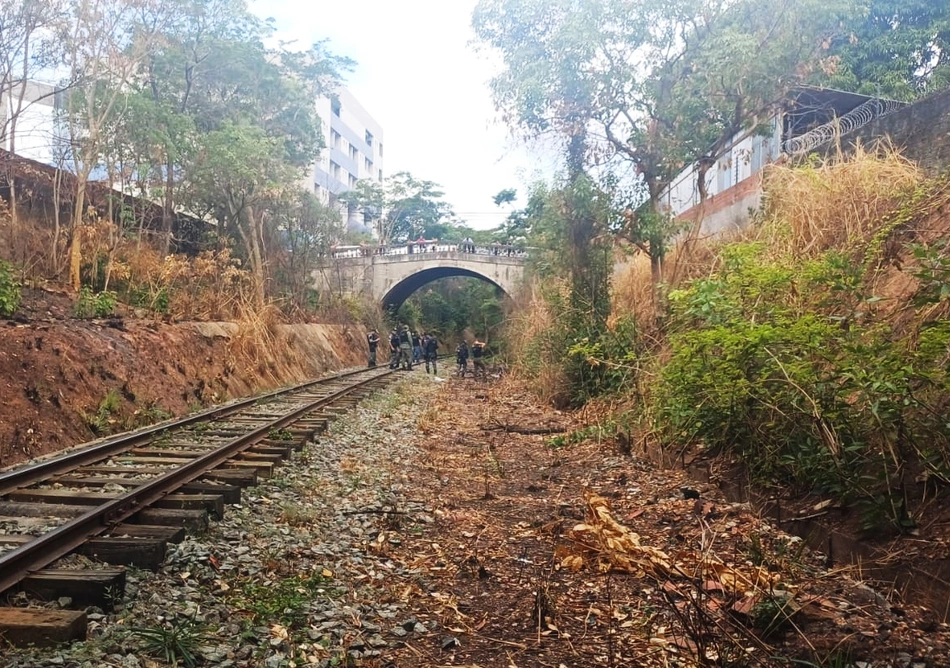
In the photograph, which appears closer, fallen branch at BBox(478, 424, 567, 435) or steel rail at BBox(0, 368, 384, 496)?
steel rail at BBox(0, 368, 384, 496)

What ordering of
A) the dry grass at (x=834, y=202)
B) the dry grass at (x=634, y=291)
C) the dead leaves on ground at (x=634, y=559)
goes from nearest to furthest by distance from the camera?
the dead leaves on ground at (x=634, y=559)
the dry grass at (x=834, y=202)
the dry grass at (x=634, y=291)

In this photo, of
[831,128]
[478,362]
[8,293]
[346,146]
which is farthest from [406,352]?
[346,146]

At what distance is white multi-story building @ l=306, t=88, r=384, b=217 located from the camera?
4881 centimetres

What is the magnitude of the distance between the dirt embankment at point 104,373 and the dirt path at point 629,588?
4.93m

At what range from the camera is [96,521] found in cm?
434

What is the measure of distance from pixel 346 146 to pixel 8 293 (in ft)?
158

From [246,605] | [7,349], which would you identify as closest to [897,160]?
[246,605]

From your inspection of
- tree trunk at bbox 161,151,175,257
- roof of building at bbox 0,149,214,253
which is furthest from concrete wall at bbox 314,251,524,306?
roof of building at bbox 0,149,214,253

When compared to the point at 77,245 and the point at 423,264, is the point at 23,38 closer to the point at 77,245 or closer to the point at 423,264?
the point at 77,245

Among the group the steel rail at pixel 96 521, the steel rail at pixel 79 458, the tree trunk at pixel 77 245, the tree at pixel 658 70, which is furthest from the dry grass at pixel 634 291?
the tree trunk at pixel 77 245

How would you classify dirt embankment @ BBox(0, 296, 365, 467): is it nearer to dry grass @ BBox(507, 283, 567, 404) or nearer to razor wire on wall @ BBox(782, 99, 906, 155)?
dry grass @ BBox(507, 283, 567, 404)

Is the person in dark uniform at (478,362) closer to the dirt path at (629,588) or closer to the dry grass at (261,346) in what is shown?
the dry grass at (261,346)

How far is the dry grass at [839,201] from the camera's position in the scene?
7.48 metres

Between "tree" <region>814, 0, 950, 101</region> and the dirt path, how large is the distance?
58.4 ft
